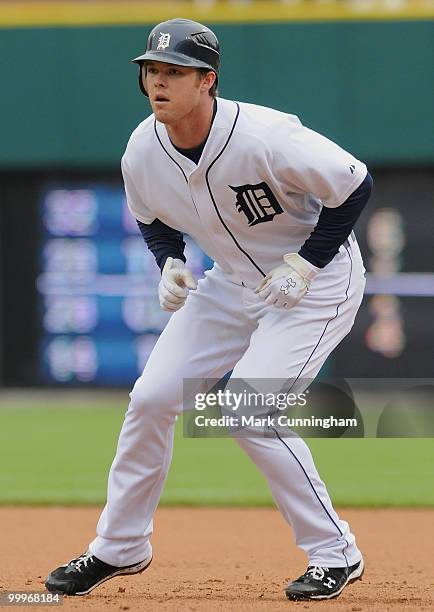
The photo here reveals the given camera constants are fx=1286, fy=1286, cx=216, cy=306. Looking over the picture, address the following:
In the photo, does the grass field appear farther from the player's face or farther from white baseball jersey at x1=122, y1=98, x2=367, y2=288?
the player's face

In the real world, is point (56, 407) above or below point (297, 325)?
below

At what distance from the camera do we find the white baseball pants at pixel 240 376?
4.21m

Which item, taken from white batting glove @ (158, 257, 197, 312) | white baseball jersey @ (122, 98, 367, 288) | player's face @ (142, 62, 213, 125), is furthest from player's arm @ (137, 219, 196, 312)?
player's face @ (142, 62, 213, 125)

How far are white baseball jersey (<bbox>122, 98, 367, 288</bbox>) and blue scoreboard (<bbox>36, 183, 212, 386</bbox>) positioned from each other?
708 centimetres

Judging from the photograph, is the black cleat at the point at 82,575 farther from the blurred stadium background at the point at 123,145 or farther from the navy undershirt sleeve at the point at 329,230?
the blurred stadium background at the point at 123,145

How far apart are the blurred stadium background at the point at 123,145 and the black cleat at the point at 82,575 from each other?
22.6ft

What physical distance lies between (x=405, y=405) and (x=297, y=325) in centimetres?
750

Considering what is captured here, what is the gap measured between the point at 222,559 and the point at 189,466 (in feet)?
9.66

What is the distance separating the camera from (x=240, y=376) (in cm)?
417

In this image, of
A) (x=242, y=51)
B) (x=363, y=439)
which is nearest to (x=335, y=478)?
(x=363, y=439)

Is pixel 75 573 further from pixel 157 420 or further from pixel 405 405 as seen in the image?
pixel 405 405

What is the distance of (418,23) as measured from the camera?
1152 cm

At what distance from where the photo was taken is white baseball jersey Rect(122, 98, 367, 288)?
4.13 metres

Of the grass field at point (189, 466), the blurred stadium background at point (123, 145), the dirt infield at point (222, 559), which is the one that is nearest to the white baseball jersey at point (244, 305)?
the dirt infield at point (222, 559)
